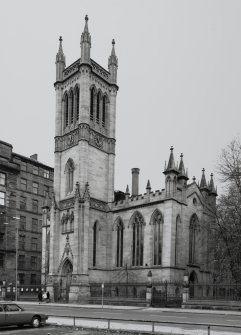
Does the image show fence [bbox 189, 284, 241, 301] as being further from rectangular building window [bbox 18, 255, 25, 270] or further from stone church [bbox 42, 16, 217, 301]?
rectangular building window [bbox 18, 255, 25, 270]

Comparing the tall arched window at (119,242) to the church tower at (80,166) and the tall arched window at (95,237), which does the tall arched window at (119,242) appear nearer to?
the church tower at (80,166)

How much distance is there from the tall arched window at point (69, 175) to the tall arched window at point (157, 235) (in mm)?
10436

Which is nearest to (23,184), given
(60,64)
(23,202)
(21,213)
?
(23,202)

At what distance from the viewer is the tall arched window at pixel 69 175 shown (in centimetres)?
Answer: 5228

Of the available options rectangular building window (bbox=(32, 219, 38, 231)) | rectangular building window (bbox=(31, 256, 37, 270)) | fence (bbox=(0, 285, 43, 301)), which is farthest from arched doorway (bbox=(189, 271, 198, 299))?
rectangular building window (bbox=(32, 219, 38, 231))

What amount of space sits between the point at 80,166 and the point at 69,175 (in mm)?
3331

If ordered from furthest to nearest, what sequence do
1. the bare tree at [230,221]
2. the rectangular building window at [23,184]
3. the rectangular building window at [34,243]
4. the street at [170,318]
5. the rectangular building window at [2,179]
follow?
the rectangular building window at [23,184] < the rectangular building window at [34,243] < the rectangular building window at [2,179] < the bare tree at [230,221] < the street at [170,318]

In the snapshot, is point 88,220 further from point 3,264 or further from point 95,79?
point 3,264

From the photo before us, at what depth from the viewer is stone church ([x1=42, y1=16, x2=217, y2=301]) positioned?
46.9 metres

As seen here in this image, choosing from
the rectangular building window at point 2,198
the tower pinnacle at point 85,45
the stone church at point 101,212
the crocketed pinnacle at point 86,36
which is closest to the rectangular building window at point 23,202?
the rectangular building window at point 2,198

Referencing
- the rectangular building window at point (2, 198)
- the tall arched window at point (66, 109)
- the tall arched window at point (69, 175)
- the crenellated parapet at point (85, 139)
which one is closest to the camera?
the crenellated parapet at point (85, 139)

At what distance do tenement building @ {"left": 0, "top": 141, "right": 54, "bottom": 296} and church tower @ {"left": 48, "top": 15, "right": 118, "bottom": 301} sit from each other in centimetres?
1471

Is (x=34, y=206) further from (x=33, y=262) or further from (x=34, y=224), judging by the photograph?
(x=33, y=262)

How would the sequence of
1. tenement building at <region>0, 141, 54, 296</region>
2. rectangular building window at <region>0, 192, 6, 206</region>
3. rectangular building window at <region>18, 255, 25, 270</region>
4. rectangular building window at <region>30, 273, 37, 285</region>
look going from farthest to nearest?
rectangular building window at <region>30, 273, 37, 285</region>, rectangular building window at <region>18, 255, 25, 270</region>, rectangular building window at <region>0, 192, 6, 206</region>, tenement building at <region>0, 141, 54, 296</region>
